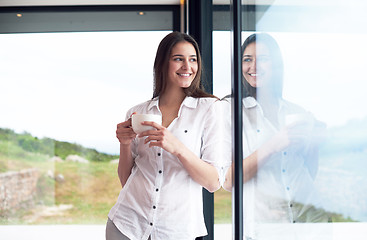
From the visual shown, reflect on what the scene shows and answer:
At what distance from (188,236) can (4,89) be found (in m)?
2.53

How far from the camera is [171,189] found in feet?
4.33

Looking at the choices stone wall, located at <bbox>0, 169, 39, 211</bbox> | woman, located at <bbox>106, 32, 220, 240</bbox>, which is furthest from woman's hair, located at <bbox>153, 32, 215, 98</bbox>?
stone wall, located at <bbox>0, 169, 39, 211</bbox>

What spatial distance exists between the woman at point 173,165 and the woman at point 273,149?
0.29 m

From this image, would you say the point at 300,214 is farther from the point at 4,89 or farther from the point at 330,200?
the point at 4,89

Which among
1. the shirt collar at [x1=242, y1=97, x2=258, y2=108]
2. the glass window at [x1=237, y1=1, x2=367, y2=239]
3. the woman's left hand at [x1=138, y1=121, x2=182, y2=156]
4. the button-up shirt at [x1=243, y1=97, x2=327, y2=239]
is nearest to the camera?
the glass window at [x1=237, y1=1, x2=367, y2=239]

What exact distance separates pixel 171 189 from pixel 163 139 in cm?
19

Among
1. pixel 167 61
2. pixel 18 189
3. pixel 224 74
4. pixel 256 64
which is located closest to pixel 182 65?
pixel 167 61

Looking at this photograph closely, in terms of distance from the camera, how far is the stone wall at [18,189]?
10.8 feet

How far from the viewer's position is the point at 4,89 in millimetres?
3324

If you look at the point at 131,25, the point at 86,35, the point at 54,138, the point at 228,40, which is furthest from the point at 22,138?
the point at 228,40

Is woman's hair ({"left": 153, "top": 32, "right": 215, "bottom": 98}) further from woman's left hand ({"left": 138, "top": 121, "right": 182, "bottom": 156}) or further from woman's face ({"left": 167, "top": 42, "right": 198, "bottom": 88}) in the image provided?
woman's left hand ({"left": 138, "top": 121, "right": 182, "bottom": 156})

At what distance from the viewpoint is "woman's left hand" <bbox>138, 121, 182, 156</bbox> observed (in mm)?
1229

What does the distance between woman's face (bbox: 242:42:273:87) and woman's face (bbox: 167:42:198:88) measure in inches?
16.0

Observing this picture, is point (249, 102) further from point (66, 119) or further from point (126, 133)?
point (66, 119)
